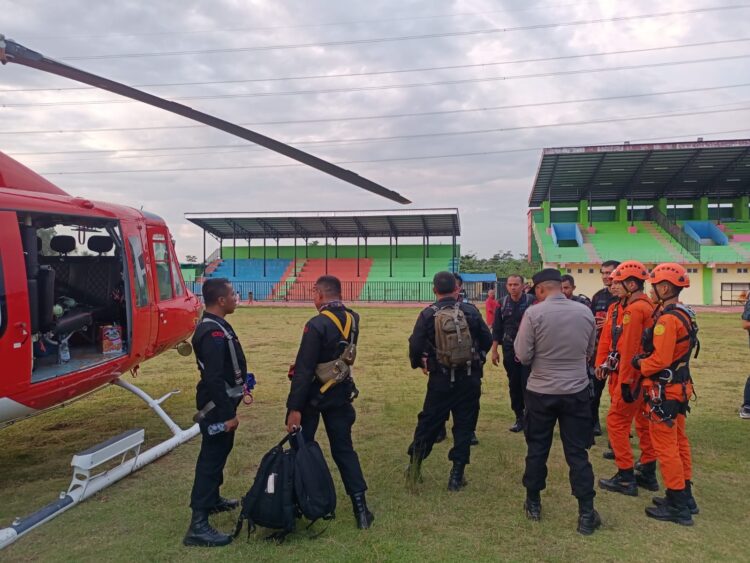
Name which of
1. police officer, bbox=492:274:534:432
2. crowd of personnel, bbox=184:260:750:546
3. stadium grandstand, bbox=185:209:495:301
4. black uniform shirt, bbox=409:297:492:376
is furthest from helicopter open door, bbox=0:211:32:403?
stadium grandstand, bbox=185:209:495:301

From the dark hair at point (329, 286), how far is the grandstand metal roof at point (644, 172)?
31524 millimetres

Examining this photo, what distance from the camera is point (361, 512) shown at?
13.4 ft

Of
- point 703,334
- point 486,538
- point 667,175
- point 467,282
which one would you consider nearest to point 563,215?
point 667,175

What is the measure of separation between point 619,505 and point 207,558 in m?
3.39

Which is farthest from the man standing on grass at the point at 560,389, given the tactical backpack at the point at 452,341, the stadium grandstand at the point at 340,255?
the stadium grandstand at the point at 340,255

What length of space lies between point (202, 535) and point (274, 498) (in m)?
0.62

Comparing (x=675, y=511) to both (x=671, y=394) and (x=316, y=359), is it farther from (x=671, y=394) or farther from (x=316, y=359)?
(x=316, y=359)

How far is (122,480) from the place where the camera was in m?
5.11

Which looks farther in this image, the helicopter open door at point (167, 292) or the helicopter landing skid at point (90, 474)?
the helicopter open door at point (167, 292)

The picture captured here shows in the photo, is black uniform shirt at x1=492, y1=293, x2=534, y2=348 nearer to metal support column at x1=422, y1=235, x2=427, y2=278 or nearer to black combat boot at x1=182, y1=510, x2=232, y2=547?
black combat boot at x1=182, y1=510, x2=232, y2=547

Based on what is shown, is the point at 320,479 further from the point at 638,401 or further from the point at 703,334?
the point at 703,334

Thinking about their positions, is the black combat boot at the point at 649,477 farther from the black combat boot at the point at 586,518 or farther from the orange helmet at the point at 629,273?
the orange helmet at the point at 629,273

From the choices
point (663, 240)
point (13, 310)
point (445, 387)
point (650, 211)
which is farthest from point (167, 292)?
point (650, 211)

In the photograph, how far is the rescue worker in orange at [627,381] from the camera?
482cm
